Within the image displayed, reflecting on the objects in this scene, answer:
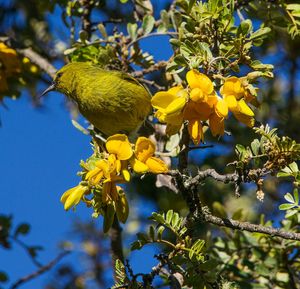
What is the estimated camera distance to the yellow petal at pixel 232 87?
220cm

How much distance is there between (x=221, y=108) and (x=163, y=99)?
198 mm

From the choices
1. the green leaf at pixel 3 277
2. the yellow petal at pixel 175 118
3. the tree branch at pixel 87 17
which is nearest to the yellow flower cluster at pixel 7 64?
the tree branch at pixel 87 17

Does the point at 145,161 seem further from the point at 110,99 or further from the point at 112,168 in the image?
the point at 110,99

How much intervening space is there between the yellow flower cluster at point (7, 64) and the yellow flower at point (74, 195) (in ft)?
5.09

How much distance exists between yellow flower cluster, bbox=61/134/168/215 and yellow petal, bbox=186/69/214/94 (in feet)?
0.90

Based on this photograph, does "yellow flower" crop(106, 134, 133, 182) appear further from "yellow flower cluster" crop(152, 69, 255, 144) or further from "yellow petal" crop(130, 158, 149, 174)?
"yellow flower cluster" crop(152, 69, 255, 144)

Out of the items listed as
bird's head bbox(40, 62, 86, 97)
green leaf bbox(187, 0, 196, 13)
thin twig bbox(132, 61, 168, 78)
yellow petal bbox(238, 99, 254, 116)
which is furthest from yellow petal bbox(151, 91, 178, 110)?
bird's head bbox(40, 62, 86, 97)

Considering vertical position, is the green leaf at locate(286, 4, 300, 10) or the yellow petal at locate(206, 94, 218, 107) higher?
the green leaf at locate(286, 4, 300, 10)

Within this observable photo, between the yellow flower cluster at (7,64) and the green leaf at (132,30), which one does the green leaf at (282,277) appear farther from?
the yellow flower cluster at (7,64)

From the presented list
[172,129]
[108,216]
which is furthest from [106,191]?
[172,129]

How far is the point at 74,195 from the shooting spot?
2246 millimetres

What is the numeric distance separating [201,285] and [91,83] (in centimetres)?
164

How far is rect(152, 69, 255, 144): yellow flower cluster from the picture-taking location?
85.7 inches

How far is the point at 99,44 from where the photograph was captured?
11.0ft
